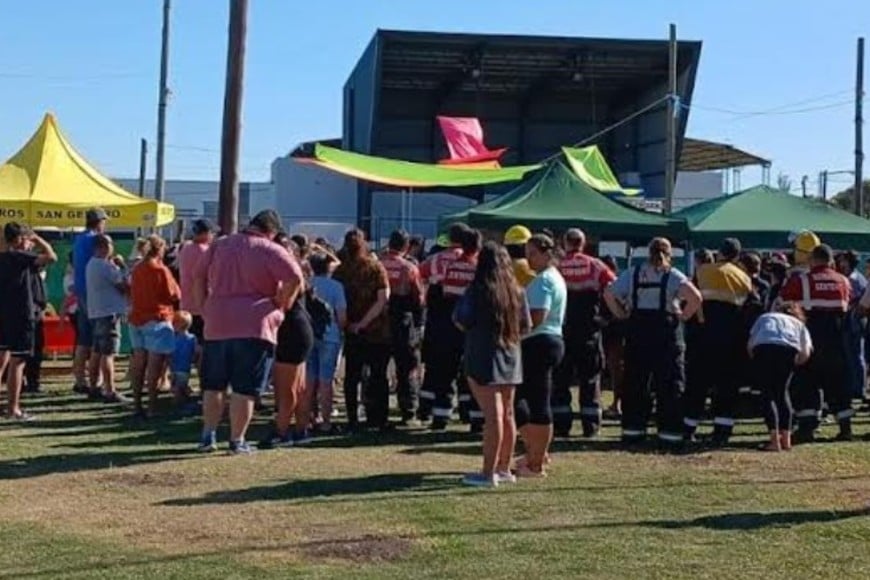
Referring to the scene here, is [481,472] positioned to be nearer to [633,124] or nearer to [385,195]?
[385,195]

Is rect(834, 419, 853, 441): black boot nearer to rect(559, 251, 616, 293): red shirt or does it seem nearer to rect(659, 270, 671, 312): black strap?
rect(659, 270, 671, 312): black strap

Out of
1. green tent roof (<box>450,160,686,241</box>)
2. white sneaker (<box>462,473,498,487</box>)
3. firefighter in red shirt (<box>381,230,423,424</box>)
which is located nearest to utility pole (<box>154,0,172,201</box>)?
green tent roof (<box>450,160,686,241</box>)

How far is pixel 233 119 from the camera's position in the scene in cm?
1544

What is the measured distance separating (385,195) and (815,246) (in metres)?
30.1

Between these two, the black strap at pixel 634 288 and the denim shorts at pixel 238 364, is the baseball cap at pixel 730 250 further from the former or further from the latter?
the denim shorts at pixel 238 364

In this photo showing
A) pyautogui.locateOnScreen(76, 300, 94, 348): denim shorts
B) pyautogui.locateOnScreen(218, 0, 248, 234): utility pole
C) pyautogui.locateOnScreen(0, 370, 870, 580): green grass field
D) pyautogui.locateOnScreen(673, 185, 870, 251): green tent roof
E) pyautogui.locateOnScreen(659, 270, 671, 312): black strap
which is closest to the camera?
pyautogui.locateOnScreen(0, 370, 870, 580): green grass field

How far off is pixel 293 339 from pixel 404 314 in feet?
5.77

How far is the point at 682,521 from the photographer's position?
26.9ft

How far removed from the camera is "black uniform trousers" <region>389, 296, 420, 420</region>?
12297mm

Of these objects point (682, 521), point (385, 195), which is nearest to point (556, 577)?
point (682, 521)

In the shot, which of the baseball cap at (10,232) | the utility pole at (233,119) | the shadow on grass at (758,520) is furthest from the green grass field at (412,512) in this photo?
the utility pole at (233,119)

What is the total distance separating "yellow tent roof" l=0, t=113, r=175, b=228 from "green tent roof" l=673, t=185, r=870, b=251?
7839 mm

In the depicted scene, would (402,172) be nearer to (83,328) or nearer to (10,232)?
(83,328)

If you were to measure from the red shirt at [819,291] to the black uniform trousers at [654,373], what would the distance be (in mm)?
1315
